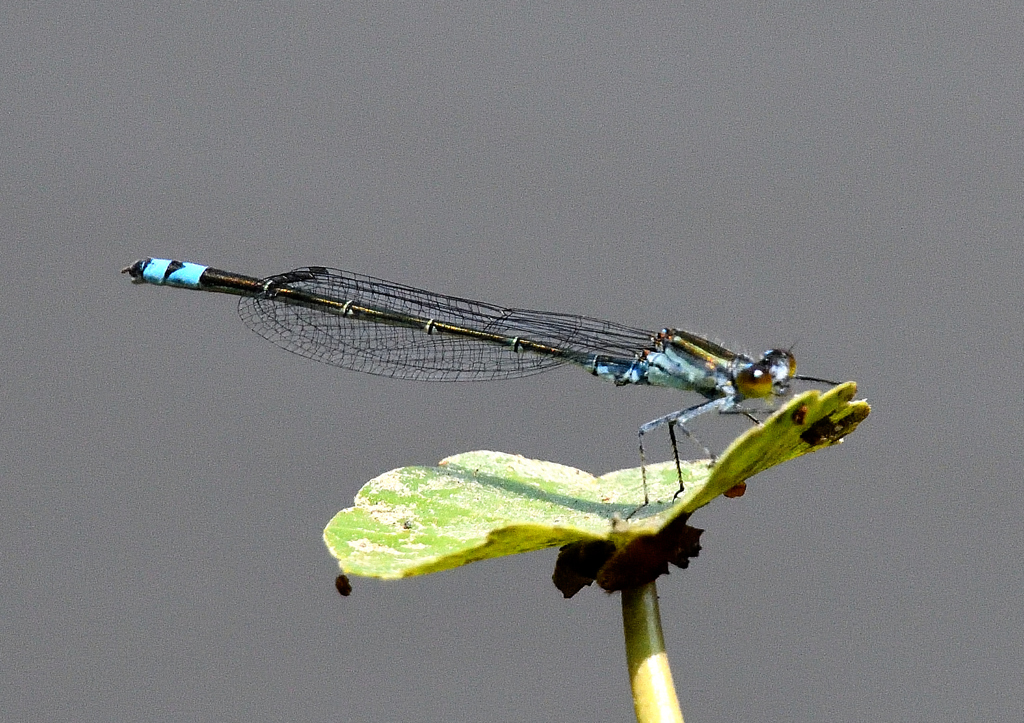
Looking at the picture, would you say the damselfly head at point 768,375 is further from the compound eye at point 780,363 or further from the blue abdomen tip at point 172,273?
the blue abdomen tip at point 172,273

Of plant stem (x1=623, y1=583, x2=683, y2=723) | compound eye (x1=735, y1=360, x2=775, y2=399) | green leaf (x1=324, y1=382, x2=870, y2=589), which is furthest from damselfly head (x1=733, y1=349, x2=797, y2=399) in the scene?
plant stem (x1=623, y1=583, x2=683, y2=723)

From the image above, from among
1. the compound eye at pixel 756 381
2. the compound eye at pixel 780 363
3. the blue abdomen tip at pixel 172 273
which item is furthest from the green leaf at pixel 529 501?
the blue abdomen tip at pixel 172 273

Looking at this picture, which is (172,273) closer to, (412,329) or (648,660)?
(412,329)

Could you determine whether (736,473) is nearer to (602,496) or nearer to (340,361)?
(602,496)

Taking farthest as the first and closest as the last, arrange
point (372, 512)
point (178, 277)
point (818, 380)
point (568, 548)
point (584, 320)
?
point (178, 277) < point (584, 320) < point (818, 380) < point (372, 512) < point (568, 548)

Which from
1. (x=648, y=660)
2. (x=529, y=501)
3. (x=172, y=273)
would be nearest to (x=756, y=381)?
(x=529, y=501)

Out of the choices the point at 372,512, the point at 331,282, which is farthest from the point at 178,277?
the point at 372,512
